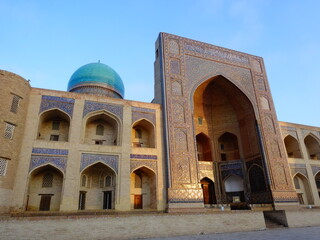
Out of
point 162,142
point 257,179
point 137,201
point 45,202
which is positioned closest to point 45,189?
point 45,202

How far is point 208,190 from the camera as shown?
13.0 m

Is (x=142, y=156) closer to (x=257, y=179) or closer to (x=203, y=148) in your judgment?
(x=203, y=148)

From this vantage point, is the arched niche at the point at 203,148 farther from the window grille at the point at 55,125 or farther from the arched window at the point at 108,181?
the window grille at the point at 55,125

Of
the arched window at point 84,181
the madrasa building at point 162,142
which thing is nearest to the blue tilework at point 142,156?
the madrasa building at point 162,142

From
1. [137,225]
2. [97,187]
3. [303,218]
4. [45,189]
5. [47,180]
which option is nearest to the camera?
[137,225]

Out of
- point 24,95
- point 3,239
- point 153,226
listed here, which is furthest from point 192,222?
point 24,95

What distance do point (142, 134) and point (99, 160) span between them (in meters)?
2.82

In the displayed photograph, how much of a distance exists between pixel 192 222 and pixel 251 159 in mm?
6096

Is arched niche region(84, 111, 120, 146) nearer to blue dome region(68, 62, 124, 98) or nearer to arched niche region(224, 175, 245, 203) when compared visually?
blue dome region(68, 62, 124, 98)

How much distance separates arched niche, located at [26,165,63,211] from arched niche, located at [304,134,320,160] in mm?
14612

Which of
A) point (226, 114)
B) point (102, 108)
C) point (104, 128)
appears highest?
point (226, 114)

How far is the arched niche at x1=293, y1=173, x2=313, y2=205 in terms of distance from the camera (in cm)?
1392

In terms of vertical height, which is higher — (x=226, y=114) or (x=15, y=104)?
(x=226, y=114)

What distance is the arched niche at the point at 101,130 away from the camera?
429 inches
